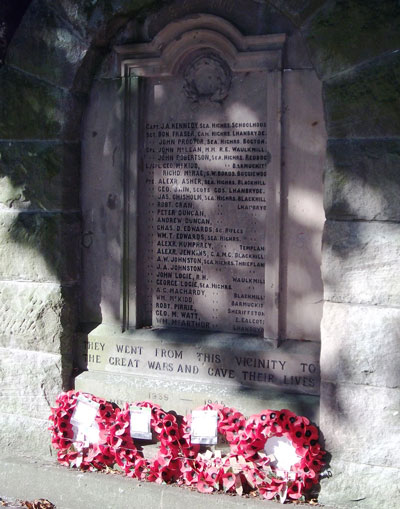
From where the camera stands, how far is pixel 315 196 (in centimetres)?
417

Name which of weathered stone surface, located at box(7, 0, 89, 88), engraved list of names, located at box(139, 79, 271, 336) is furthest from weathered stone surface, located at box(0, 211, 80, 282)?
weathered stone surface, located at box(7, 0, 89, 88)

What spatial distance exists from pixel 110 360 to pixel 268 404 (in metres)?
1.11

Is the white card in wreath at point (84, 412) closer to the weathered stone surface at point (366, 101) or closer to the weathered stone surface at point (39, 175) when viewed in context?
the weathered stone surface at point (39, 175)

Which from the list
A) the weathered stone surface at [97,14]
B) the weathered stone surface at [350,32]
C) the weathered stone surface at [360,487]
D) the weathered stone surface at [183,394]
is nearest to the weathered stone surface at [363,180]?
the weathered stone surface at [350,32]

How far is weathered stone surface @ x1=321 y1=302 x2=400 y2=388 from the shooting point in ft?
12.3

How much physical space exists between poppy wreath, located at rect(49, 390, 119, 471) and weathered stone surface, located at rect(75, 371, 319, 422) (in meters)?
0.09

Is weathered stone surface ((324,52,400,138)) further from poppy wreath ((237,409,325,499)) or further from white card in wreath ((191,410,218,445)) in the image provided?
white card in wreath ((191,410,218,445))

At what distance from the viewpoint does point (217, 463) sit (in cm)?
418

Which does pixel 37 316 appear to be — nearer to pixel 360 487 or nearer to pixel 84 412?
pixel 84 412

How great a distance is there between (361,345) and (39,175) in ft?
7.54

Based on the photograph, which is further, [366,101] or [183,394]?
[183,394]

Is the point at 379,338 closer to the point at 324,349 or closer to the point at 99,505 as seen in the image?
the point at 324,349

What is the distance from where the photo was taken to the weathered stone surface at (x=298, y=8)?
3893 millimetres

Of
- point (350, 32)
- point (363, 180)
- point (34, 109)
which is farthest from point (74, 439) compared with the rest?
point (350, 32)
